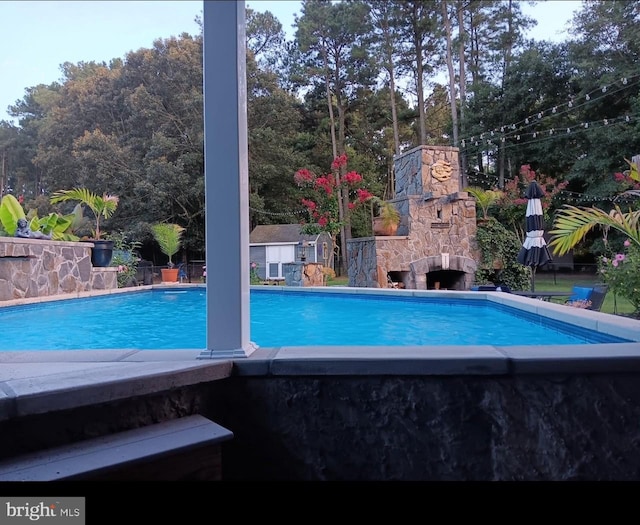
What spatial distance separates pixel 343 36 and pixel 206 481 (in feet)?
63.0

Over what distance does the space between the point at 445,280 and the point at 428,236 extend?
163 cm

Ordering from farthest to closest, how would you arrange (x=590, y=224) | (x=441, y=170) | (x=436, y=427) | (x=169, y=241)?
(x=169, y=241) < (x=441, y=170) < (x=590, y=224) < (x=436, y=427)

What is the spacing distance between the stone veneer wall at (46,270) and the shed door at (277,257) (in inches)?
358

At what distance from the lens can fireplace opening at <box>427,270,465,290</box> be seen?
10.8 m

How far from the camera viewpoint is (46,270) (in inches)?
286

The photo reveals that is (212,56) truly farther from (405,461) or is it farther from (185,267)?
(185,267)

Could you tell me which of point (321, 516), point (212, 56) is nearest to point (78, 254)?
point (212, 56)

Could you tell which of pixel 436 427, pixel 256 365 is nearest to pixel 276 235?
pixel 256 365

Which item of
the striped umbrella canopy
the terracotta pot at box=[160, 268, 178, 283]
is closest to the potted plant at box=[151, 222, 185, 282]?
the terracotta pot at box=[160, 268, 178, 283]

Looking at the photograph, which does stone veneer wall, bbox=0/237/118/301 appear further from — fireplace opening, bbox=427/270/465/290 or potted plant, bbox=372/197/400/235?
fireplace opening, bbox=427/270/465/290

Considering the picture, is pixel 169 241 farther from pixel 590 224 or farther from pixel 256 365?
pixel 256 365

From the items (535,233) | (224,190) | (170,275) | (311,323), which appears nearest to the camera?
(224,190)

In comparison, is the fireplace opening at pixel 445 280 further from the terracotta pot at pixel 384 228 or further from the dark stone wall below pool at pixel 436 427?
the dark stone wall below pool at pixel 436 427

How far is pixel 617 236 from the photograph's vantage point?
14789 mm
